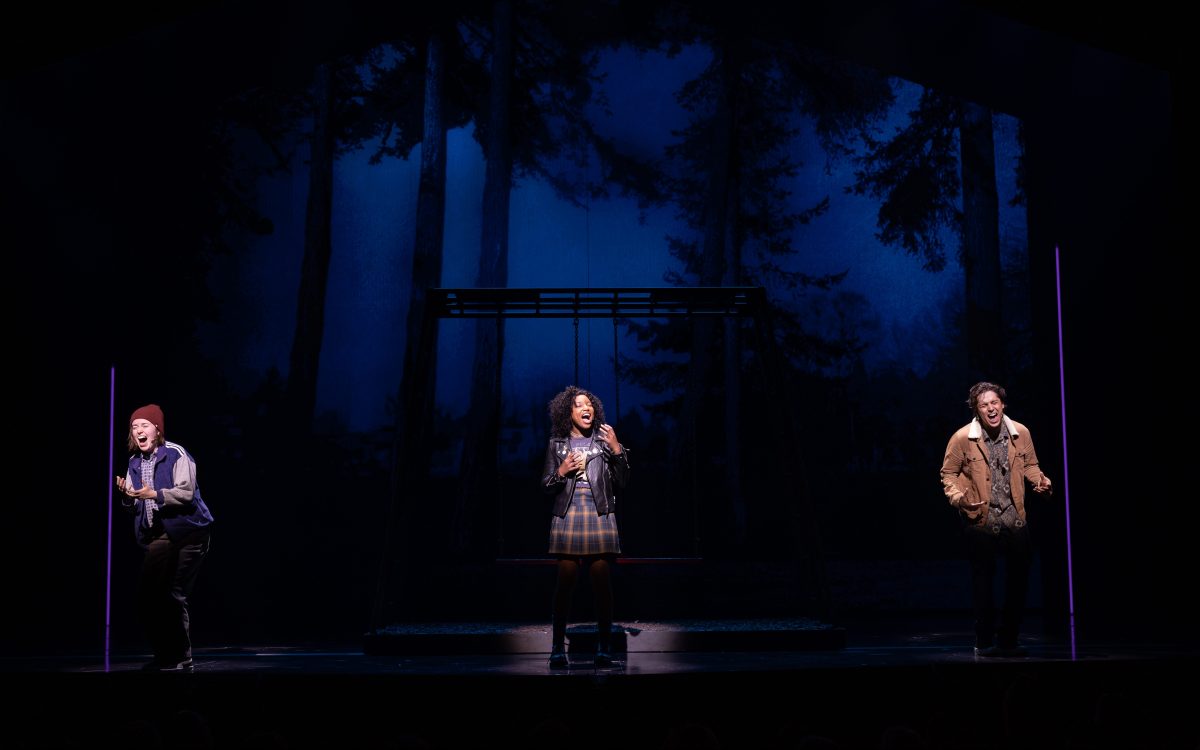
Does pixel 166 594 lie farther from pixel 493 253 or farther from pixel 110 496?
pixel 493 253

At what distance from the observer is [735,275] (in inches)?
376

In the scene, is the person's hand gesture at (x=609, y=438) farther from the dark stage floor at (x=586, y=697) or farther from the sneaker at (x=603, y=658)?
the dark stage floor at (x=586, y=697)

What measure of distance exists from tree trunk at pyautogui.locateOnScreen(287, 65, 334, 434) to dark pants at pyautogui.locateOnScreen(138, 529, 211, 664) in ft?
10.8

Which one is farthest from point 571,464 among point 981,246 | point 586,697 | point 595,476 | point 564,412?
point 981,246

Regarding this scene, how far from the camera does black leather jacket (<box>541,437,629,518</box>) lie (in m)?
6.13

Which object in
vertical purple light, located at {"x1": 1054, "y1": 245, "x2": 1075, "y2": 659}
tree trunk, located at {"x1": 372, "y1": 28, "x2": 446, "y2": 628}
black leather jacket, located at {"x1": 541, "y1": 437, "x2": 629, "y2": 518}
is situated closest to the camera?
black leather jacket, located at {"x1": 541, "y1": 437, "x2": 629, "y2": 518}

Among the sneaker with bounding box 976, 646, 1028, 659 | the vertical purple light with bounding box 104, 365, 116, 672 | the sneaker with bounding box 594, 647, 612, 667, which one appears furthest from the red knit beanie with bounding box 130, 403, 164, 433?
the sneaker with bounding box 976, 646, 1028, 659

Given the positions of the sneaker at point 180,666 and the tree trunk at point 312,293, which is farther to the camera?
the tree trunk at point 312,293

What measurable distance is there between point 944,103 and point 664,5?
2.61 metres

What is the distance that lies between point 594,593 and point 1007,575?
2406mm

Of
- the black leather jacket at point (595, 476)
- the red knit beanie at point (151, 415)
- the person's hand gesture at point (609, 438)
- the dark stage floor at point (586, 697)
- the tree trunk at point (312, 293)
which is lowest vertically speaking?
the dark stage floor at point (586, 697)

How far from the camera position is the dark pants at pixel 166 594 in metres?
6.09

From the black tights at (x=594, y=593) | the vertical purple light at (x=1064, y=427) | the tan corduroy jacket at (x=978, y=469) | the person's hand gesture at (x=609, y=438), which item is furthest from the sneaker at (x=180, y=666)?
the vertical purple light at (x=1064, y=427)

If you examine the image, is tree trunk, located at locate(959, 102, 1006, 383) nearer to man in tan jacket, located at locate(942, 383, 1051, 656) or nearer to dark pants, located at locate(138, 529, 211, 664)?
man in tan jacket, located at locate(942, 383, 1051, 656)
